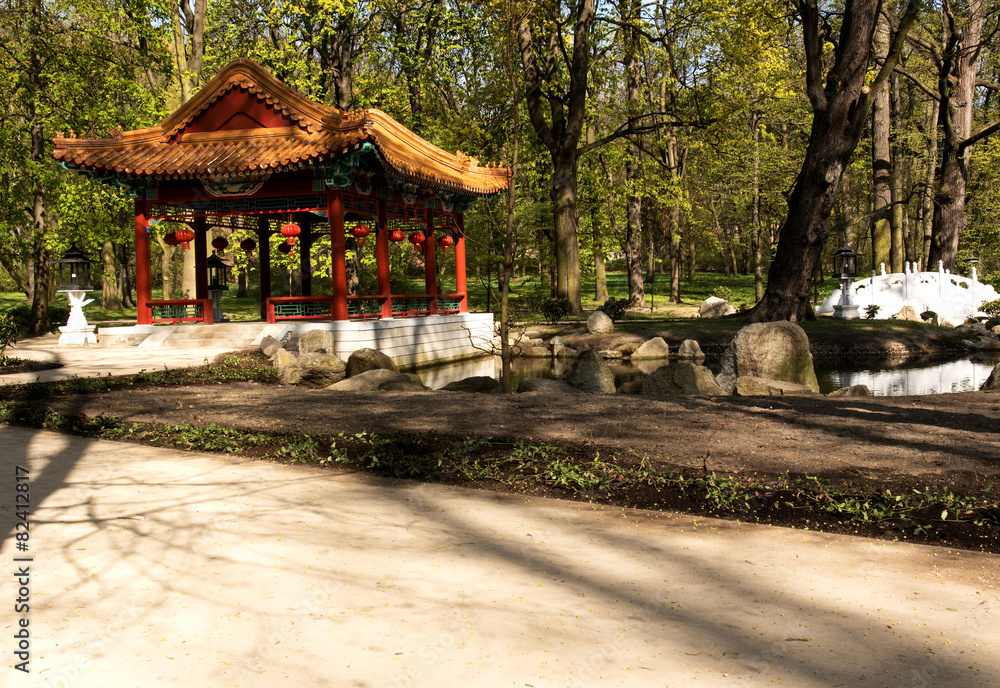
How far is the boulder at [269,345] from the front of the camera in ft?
48.0

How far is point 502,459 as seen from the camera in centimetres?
630

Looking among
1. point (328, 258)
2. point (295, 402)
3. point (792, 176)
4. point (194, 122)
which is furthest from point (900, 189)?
point (295, 402)

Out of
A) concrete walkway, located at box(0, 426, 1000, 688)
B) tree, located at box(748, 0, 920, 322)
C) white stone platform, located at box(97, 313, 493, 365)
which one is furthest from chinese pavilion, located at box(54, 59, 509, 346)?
concrete walkway, located at box(0, 426, 1000, 688)

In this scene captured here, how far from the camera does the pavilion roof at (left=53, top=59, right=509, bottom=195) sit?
16.5 metres

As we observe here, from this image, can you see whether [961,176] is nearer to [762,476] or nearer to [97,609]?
[762,476]

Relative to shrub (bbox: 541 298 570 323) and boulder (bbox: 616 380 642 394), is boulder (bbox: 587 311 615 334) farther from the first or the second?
boulder (bbox: 616 380 642 394)

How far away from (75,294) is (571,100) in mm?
14734

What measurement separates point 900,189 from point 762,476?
32134mm

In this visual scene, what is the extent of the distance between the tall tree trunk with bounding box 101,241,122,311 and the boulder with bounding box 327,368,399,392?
22.3 meters

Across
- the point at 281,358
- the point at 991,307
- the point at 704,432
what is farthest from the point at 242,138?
the point at 991,307

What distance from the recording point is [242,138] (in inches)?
698

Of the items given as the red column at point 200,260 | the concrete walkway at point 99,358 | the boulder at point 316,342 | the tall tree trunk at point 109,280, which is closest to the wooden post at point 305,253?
the red column at point 200,260

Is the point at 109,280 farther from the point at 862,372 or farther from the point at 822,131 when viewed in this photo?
the point at 862,372

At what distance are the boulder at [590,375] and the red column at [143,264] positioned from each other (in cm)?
1012
